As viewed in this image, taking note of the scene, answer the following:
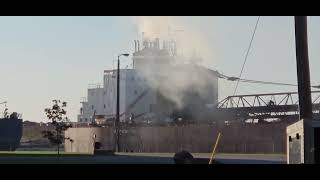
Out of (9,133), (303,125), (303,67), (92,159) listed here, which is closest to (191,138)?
(9,133)

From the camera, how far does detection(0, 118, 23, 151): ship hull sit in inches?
3295

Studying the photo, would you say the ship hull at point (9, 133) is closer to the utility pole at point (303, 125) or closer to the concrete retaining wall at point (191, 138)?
the concrete retaining wall at point (191, 138)

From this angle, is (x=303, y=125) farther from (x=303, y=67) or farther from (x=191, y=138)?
(x=191, y=138)

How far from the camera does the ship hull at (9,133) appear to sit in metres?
83.7

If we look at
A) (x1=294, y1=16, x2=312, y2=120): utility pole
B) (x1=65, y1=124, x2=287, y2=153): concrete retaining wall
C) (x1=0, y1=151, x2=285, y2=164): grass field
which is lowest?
(x1=0, y1=151, x2=285, y2=164): grass field

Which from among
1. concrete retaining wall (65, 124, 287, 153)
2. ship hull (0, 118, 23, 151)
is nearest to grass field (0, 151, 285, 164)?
concrete retaining wall (65, 124, 287, 153)

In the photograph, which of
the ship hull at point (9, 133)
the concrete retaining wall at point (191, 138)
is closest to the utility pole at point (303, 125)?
the concrete retaining wall at point (191, 138)

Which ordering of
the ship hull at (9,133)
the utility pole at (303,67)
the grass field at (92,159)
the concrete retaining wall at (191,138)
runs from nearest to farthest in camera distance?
1. the utility pole at (303,67)
2. the grass field at (92,159)
3. the concrete retaining wall at (191,138)
4. the ship hull at (9,133)

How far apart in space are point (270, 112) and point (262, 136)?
13574mm

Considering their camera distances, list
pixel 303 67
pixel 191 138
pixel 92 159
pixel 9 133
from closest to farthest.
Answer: pixel 303 67 → pixel 92 159 → pixel 191 138 → pixel 9 133

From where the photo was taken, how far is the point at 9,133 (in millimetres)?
84812

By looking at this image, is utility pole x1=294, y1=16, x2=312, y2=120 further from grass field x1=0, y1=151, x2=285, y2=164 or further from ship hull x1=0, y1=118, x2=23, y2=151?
ship hull x1=0, y1=118, x2=23, y2=151
